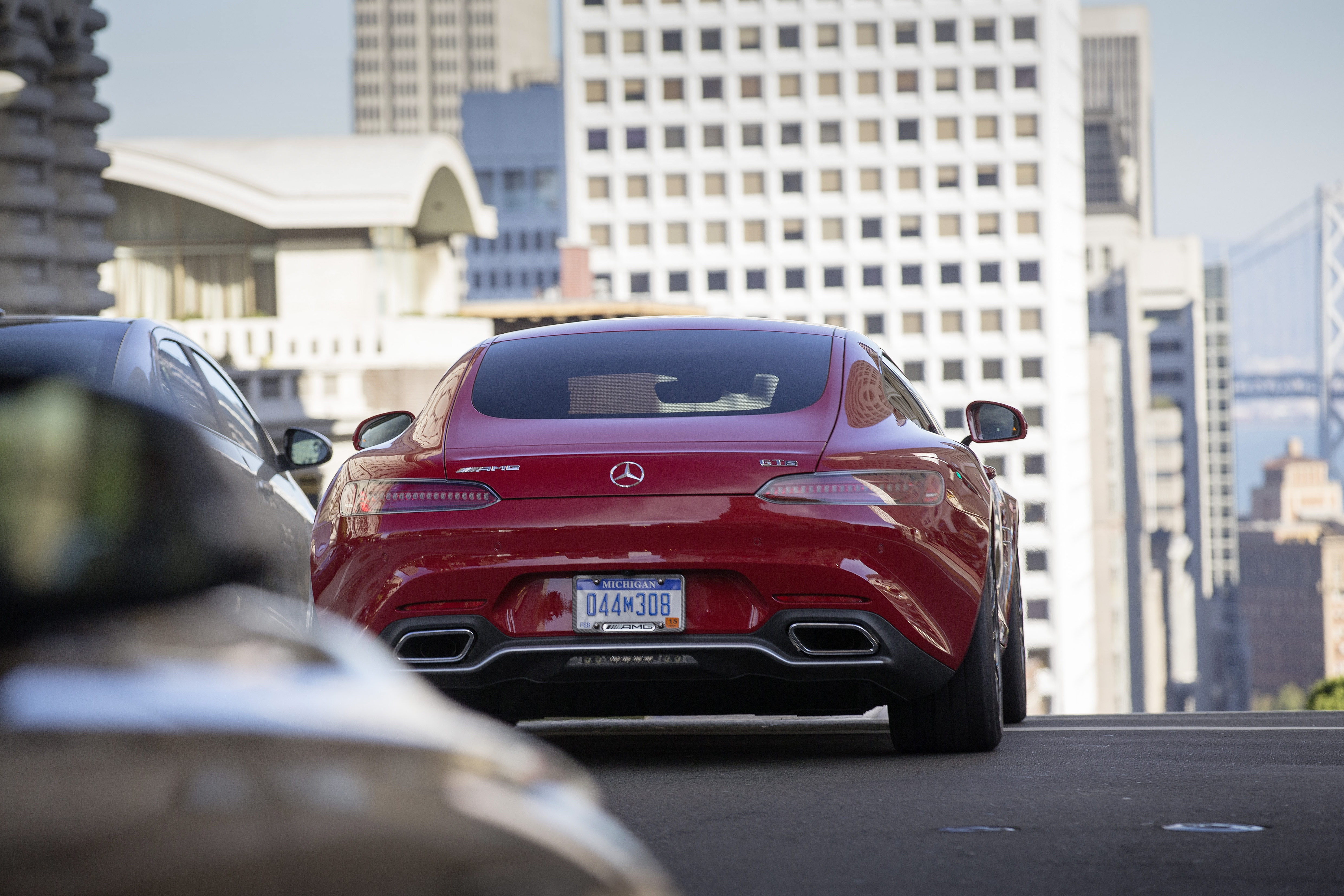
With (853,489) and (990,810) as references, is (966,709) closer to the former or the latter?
(853,489)

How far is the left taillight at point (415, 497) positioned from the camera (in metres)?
5.03

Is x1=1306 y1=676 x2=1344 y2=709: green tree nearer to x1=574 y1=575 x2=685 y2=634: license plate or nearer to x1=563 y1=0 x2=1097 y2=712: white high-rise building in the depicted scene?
x1=574 y1=575 x2=685 y2=634: license plate

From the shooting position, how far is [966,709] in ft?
17.5

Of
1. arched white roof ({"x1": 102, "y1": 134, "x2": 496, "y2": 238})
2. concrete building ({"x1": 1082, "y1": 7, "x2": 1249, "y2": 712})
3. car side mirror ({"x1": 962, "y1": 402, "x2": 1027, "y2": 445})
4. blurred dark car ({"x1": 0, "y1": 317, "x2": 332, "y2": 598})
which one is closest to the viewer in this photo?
blurred dark car ({"x1": 0, "y1": 317, "x2": 332, "y2": 598})

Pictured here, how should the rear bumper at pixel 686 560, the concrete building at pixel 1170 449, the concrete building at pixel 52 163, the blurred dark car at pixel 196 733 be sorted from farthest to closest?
the concrete building at pixel 1170 449 → the concrete building at pixel 52 163 → the rear bumper at pixel 686 560 → the blurred dark car at pixel 196 733

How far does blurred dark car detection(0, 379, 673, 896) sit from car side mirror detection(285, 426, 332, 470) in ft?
17.9

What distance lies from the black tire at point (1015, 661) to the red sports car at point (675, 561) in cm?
160

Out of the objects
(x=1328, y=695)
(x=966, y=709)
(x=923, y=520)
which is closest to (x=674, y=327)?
(x=923, y=520)

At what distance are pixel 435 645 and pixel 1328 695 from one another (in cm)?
1917

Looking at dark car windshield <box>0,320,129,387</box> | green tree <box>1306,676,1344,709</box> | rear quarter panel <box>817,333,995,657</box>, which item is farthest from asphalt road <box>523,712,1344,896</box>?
green tree <box>1306,676,1344,709</box>

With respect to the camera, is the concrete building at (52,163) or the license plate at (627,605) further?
the concrete building at (52,163)

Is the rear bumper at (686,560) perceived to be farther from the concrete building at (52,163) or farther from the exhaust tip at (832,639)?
the concrete building at (52,163)

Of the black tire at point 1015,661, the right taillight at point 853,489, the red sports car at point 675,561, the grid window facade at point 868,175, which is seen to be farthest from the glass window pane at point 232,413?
the grid window facade at point 868,175

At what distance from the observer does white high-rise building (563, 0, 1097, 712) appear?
113m
